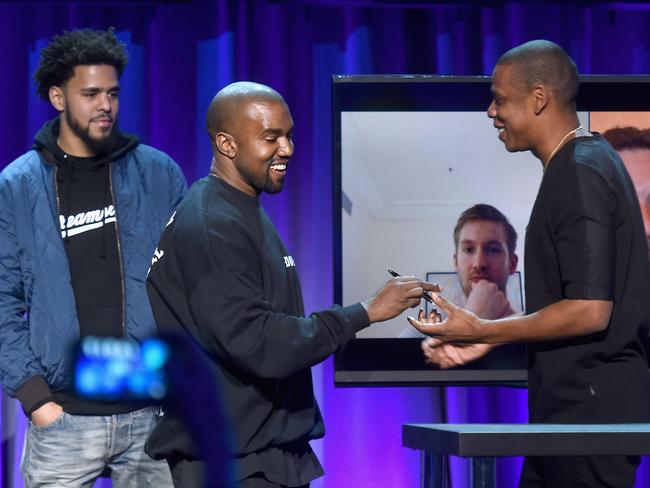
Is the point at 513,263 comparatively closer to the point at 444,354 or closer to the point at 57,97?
the point at 444,354

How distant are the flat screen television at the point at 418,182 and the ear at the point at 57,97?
35.8 inches

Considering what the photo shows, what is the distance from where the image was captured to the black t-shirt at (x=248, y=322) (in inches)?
88.5

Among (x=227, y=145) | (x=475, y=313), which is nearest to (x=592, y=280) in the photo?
(x=227, y=145)

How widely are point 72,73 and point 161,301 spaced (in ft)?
3.54

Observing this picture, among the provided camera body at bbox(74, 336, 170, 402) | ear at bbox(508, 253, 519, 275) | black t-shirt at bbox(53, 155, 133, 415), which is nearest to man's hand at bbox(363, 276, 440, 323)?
camera body at bbox(74, 336, 170, 402)

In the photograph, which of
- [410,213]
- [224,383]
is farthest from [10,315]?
[410,213]

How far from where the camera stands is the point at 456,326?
7.98 ft

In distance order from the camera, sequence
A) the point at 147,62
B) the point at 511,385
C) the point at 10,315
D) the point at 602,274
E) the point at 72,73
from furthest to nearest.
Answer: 1. the point at 147,62
2. the point at 511,385
3. the point at 72,73
4. the point at 10,315
5. the point at 602,274

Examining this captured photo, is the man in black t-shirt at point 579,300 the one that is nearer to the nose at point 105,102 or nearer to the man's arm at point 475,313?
the man's arm at point 475,313

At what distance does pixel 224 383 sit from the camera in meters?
2.33

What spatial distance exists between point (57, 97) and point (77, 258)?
21.0 inches

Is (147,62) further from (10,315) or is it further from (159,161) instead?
(10,315)

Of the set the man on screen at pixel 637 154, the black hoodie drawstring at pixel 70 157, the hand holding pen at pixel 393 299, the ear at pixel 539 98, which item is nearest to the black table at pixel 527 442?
the hand holding pen at pixel 393 299

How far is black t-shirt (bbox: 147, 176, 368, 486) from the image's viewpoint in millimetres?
2248
